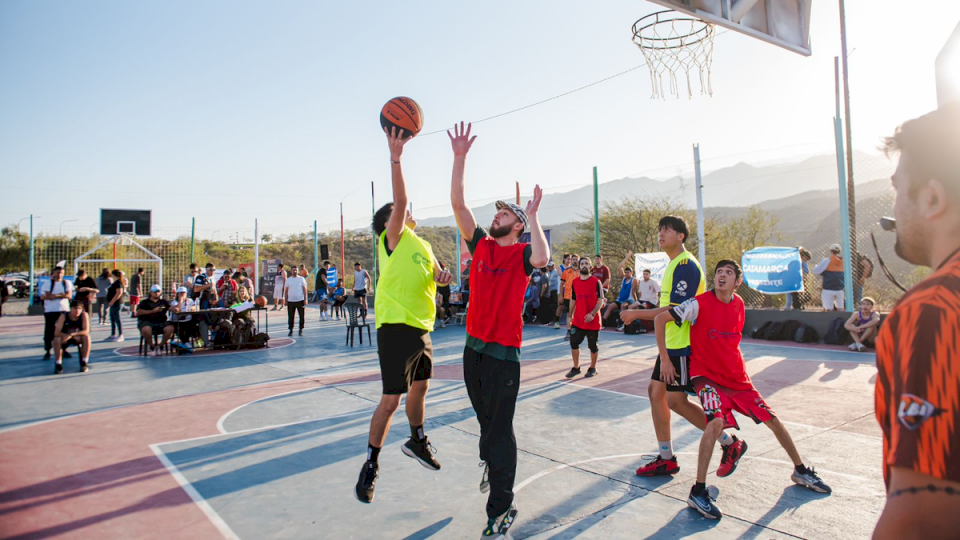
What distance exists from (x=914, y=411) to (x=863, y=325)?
10764 mm

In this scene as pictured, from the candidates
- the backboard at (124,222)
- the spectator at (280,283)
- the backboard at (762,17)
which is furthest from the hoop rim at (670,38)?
the backboard at (124,222)

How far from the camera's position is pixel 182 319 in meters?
11.6

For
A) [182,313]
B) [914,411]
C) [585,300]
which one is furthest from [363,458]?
[182,313]

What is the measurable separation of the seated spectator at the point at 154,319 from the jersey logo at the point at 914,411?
12.5 m

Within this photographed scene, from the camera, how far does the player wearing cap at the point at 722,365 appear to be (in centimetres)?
386

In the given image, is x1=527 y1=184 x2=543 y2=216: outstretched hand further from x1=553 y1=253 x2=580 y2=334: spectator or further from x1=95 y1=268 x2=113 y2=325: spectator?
x1=95 y1=268 x2=113 y2=325: spectator

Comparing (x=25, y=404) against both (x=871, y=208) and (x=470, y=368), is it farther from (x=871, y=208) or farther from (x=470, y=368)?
(x=871, y=208)

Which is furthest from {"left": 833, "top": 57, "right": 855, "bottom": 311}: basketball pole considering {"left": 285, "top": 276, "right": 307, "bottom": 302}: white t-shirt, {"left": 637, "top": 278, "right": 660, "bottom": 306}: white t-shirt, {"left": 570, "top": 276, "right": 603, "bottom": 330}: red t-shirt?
{"left": 285, "top": 276, "right": 307, "bottom": 302}: white t-shirt

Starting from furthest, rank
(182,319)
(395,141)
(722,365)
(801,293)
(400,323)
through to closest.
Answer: (801,293), (182,319), (722,365), (400,323), (395,141)

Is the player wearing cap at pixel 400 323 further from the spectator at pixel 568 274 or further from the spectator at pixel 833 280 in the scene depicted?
the spectator at pixel 833 280

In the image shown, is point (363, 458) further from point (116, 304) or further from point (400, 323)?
point (116, 304)

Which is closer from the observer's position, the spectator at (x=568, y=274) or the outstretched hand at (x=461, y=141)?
the outstretched hand at (x=461, y=141)

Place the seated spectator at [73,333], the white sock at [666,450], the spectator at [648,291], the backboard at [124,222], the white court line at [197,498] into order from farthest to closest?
the backboard at [124,222] < the spectator at [648,291] < the seated spectator at [73,333] < the white sock at [666,450] < the white court line at [197,498]

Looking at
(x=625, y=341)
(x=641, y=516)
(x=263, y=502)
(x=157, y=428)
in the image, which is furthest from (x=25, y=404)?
Answer: (x=625, y=341)
